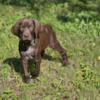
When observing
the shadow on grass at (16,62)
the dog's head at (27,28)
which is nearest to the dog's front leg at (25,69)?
the shadow on grass at (16,62)

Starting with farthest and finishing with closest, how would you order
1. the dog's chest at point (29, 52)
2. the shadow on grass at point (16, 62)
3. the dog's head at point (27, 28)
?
1. the shadow on grass at point (16, 62)
2. the dog's chest at point (29, 52)
3. the dog's head at point (27, 28)

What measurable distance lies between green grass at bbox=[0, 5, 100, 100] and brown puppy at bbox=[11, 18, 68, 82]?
0.96ft

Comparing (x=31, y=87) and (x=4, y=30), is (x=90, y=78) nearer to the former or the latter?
(x=31, y=87)

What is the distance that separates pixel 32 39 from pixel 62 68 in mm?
1277

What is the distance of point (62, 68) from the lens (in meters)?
7.66

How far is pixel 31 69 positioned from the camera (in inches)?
287

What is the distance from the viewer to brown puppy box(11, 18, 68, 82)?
6383 millimetres

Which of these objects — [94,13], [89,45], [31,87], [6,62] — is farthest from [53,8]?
[31,87]

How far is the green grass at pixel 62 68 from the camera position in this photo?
6848mm

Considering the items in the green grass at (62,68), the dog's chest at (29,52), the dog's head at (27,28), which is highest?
the dog's head at (27,28)

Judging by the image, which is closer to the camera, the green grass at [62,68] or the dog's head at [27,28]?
the dog's head at [27,28]

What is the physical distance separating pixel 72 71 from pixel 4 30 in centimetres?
226

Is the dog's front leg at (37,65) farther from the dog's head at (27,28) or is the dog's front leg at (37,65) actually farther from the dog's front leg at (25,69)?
the dog's head at (27,28)

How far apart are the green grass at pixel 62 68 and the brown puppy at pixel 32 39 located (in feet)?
0.96
